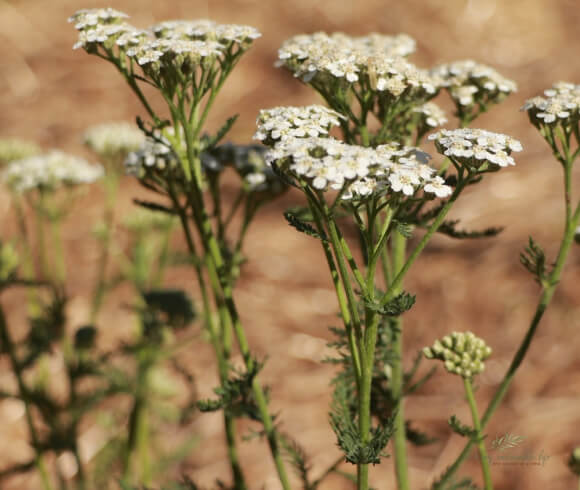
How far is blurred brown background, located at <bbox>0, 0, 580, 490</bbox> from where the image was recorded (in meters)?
2.93

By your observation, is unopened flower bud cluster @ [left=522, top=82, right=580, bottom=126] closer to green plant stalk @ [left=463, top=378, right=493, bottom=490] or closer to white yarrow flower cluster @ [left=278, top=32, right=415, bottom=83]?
white yarrow flower cluster @ [left=278, top=32, right=415, bottom=83]

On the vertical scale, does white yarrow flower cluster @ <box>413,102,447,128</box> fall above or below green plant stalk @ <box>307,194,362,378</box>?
above

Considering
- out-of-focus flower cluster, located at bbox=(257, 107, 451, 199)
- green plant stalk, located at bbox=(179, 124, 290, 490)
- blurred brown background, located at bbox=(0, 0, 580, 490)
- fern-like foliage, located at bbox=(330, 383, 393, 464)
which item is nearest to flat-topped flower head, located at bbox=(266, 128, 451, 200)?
out-of-focus flower cluster, located at bbox=(257, 107, 451, 199)

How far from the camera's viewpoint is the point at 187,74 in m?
1.24

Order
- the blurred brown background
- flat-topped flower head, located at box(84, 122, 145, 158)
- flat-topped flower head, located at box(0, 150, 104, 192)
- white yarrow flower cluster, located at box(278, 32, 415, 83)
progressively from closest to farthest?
1. white yarrow flower cluster, located at box(278, 32, 415, 83)
2. flat-topped flower head, located at box(0, 150, 104, 192)
3. flat-topped flower head, located at box(84, 122, 145, 158)
4. the blurred brown background

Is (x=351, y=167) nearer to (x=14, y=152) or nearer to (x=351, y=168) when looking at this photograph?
(x=351, y=168)

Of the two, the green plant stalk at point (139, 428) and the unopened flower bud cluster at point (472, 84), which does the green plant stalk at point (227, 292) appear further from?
the green plant stalk at point (139, 428)

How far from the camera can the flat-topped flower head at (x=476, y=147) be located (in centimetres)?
105

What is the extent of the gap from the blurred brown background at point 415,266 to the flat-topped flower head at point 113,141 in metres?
→ 0.95

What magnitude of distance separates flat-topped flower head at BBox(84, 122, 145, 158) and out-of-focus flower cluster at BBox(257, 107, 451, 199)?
142cm

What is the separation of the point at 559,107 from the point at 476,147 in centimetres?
31

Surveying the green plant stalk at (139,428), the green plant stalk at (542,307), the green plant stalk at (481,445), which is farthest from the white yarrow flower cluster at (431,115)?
the green plant stalk at (139,428)

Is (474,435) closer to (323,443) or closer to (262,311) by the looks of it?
(323,443)

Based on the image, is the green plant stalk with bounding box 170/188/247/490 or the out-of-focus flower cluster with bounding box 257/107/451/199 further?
the green plant stalk with bounding box 170/188/247/490
